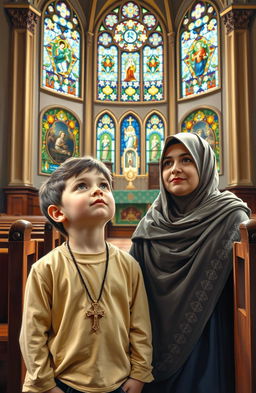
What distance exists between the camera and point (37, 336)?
3.47 ft

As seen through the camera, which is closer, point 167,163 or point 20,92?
point 167,163

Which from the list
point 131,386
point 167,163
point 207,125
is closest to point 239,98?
point 207,125

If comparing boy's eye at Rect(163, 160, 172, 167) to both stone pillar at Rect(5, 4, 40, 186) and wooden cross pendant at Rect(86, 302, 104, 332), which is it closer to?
wooden cross pendant at Rect(86, 302, 104, 332)

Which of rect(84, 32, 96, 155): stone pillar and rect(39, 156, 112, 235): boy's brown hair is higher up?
rect(84, 32, 96, 155): stone pillar

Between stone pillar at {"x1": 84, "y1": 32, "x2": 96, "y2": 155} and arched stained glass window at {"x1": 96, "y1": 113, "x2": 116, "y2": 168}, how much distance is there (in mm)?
232

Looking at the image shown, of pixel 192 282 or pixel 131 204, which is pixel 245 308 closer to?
pixel 192 282

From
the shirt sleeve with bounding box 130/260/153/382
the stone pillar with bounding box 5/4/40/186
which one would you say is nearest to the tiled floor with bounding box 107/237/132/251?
the stone pillar with bounding box 5/4/40/186

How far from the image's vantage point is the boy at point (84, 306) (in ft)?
3.44

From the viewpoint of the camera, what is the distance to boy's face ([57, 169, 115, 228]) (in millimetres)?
1131

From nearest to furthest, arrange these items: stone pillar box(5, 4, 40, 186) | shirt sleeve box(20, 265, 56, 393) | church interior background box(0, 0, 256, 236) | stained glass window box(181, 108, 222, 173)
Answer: shirt sleeve box(20, 265, 56, 393) < church interior background box(0, 0, 256, 236) < stone pillar box(5, 4, 40, 186) < stained glass window box(181, 108, 222, 173)

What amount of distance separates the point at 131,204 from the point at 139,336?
684 centimetres

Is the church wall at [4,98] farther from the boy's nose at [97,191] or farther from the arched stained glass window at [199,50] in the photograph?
the boy's nose at [97,191]

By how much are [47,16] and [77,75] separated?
170cm

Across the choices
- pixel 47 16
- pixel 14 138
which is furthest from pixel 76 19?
pixel 14 138
